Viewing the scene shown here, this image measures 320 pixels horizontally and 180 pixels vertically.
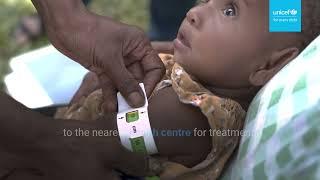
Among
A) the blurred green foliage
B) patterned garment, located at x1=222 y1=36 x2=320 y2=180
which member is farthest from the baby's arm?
the blurred green foliage

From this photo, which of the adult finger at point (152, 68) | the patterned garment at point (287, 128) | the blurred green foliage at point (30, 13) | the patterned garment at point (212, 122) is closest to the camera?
the patterned garment at point (287, 128)

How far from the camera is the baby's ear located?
4.08 feet

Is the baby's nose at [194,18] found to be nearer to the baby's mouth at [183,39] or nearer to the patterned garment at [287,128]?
the baby's mouth at [183,39]

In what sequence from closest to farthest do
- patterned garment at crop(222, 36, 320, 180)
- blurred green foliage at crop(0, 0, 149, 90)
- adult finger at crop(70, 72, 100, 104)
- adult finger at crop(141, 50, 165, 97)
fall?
patterned garment at crop(222, 36, 320, 180) < adult finger at crop(141, 50, 165, 97) < adult finger at crop(70, 72, 100, 104) < blurred green foliage at crop(0, 0, 149, 90)

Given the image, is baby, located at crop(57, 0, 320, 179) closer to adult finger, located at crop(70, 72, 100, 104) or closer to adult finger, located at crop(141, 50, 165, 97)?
adult finger, located at crop(141, 50, 165, 97)

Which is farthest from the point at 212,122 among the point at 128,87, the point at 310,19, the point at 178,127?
the point at 310,19

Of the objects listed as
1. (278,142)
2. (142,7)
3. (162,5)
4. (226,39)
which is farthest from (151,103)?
(142,7)

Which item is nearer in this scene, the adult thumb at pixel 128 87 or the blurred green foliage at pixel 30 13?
the adult thumb at pixel 128 87

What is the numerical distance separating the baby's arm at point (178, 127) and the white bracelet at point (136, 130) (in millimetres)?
12

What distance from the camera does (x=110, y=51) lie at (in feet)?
4.09

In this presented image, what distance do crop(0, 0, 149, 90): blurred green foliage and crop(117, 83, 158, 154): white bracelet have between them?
1552mm

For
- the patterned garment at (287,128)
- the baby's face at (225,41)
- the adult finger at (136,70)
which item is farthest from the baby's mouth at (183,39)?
the patterned garment at (287,128)

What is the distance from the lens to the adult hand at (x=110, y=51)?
48.1 inches

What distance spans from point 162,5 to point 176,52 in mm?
1256
